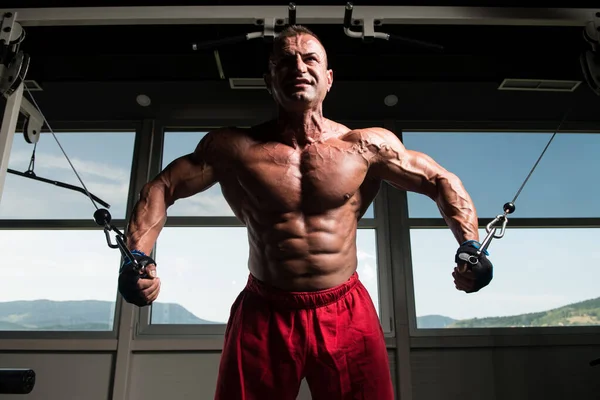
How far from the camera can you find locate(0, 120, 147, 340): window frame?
105 inches

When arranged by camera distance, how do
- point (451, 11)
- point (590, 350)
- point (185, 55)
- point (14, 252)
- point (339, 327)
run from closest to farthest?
point (339, 327)
point (451, 11)
point (185, 55)
point (590, 350)
point (14, 252)

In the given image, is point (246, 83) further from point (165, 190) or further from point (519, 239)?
point (519, 239)

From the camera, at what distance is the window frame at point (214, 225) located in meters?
2.67

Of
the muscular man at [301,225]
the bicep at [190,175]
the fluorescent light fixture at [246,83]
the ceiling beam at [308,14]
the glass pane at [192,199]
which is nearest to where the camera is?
the muscular man at [301,225]

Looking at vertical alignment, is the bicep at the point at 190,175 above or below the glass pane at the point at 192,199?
below

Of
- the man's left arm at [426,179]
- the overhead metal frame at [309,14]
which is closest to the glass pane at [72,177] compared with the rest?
the overhead metal frame at [309,14]

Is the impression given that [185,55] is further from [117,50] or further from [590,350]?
[590,350]

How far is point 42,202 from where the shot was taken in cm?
299

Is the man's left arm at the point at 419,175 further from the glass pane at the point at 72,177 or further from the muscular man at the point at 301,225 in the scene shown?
the glass pane at the point at 72,177

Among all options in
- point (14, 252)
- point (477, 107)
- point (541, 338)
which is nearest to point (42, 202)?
point (14, 252)

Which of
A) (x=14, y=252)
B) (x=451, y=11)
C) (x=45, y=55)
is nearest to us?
(x=451, y=11)

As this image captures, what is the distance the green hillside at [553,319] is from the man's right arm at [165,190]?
6.88 feet

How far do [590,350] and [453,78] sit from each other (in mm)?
1851

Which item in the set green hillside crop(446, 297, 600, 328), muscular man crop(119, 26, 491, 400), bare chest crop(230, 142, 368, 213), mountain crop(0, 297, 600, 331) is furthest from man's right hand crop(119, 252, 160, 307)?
green hillside crop(446, 297, 600, 328)
